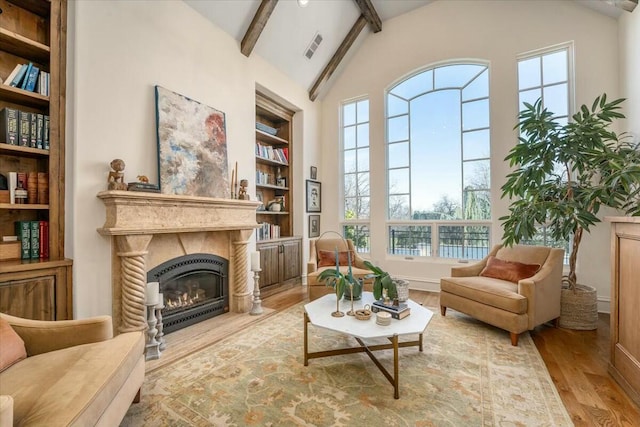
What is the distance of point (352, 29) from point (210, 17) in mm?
2439

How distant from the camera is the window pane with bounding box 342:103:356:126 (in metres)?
5.32

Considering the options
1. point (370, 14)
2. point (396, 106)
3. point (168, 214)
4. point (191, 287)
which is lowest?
point (191, 287)

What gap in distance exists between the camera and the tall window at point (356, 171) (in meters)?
5.16

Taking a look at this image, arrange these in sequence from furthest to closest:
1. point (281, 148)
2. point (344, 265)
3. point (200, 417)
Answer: point (281, 148) < point (344, 265) < point (200, 417)

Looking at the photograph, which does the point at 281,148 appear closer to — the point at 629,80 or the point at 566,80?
the point at 566,80

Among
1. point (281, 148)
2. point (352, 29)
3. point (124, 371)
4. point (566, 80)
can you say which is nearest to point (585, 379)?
point (124, 371)

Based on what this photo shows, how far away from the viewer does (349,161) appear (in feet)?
17.5

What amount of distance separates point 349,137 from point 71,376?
16.1ft

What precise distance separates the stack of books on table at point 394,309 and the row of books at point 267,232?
7.79 ft

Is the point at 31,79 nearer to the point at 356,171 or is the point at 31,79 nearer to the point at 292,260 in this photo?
the point at 292,260

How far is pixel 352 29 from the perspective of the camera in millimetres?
4750

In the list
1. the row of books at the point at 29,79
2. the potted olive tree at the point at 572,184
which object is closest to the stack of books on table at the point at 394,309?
the potted olive tree at the point at 572,184

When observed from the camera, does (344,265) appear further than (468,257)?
No

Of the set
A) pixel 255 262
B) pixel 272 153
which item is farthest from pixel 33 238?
pixel 272 153
